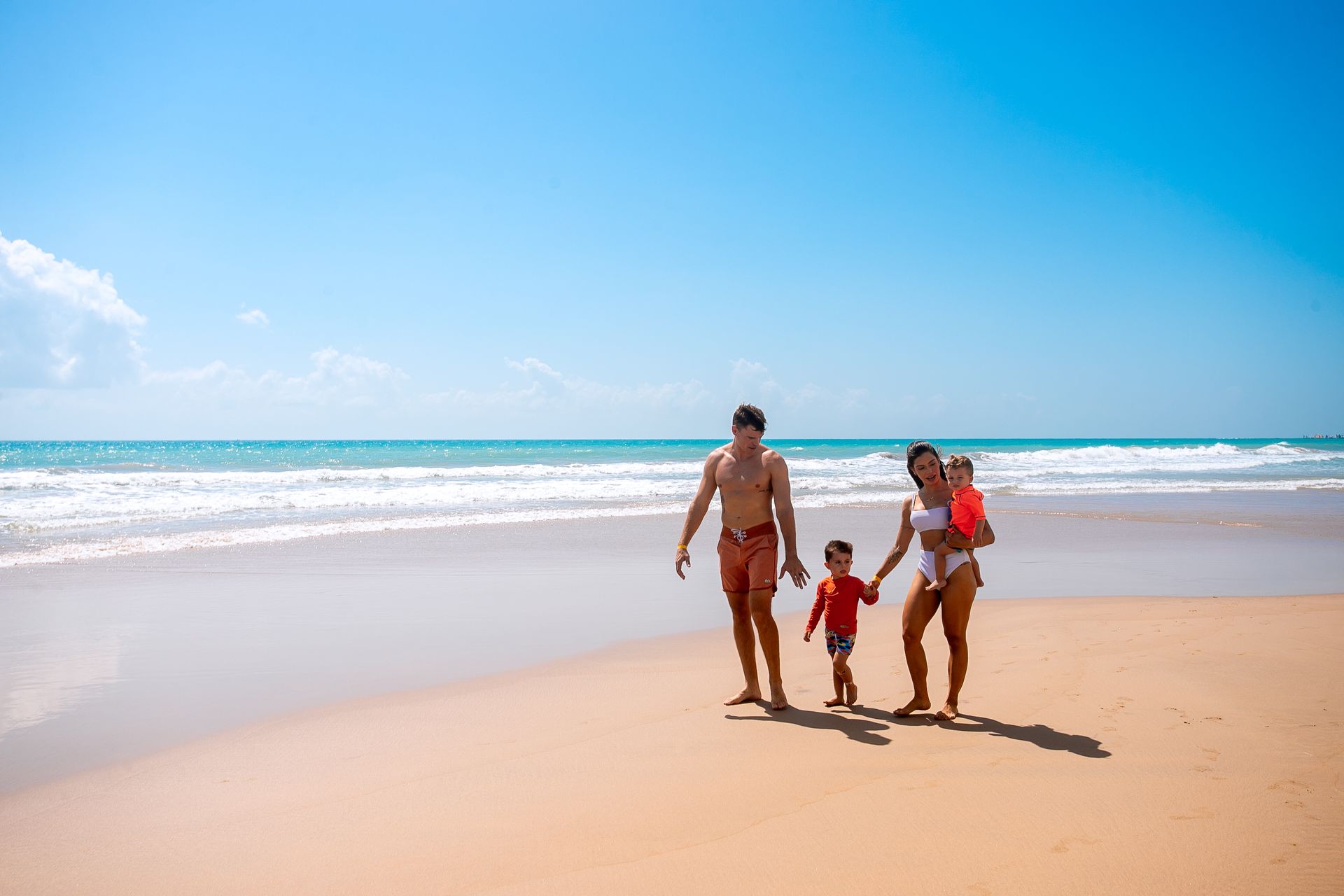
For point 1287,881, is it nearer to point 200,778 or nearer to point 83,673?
point 200,778

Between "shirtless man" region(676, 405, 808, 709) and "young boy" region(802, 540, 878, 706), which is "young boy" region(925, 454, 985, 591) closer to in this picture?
"young boy" region(802, 540, 878, 706)

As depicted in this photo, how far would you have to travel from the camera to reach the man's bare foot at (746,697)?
16.7 ft

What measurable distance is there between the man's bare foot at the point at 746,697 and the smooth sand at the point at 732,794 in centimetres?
7

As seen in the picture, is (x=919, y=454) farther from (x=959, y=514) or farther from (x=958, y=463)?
(x=959, y=514)

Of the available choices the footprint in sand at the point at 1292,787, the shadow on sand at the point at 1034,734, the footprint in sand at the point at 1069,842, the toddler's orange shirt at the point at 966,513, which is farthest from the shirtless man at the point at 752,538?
the footprint in sand at the point at 1292,787

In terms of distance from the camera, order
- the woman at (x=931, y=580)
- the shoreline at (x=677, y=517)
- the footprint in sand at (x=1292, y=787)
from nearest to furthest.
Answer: the footprint in sand at (x=1292, y=787) < the woman at (x=931, y=580) < the shoreline at (x=677, y=517)

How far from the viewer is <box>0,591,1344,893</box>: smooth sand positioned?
303 cm

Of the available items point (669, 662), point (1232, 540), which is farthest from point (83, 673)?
point (1232, 540)

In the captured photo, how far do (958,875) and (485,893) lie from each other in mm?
1777

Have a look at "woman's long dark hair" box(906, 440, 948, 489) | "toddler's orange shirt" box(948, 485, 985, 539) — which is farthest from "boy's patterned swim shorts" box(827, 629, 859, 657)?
"woman's long dark hair" box(906, 440, 948, 489)

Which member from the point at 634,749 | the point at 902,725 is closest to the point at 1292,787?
the point at 902,725

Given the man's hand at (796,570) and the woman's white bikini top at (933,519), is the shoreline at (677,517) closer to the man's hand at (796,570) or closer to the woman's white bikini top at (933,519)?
the man's hand at (796,570)

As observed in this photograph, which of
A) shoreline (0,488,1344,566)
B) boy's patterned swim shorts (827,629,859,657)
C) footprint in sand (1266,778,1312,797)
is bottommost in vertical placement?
footprint in sand (1266,778,1312,797)

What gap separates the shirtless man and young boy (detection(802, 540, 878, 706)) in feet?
0.67
